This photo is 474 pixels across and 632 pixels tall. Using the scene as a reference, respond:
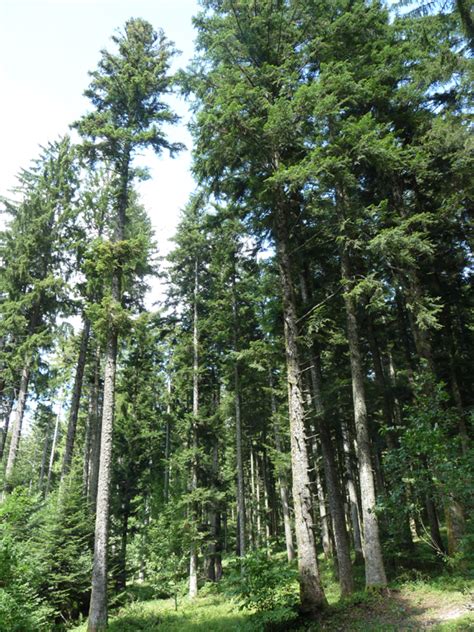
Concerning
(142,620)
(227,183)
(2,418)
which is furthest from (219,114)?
(2,418)

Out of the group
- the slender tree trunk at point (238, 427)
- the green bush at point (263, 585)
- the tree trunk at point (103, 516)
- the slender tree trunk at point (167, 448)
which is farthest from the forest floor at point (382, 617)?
the slender tree trunk at point (167, 448)

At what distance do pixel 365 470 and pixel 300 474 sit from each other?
2.21 metres

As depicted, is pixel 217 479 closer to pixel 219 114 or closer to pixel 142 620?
pixel 142 620

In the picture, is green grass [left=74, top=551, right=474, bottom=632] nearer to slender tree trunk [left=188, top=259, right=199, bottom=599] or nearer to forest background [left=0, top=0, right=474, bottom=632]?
forest background [left=0, top=0, right=474, bottom=632]

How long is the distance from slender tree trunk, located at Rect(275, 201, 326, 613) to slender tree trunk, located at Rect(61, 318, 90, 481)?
10.8m

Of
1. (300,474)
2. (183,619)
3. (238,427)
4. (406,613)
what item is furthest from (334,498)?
(238,427)

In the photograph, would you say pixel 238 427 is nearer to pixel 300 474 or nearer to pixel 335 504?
pixel 335 504

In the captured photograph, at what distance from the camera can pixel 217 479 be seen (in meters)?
21.3

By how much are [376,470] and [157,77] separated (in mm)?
20064

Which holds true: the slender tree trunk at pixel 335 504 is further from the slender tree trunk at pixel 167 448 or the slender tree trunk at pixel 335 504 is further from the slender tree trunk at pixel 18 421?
the slender tree trunk at pixel 18 421

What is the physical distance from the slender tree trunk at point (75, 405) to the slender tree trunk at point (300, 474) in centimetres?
1080

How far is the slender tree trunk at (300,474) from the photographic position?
886 centimetres

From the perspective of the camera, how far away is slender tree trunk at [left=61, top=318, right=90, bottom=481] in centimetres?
1741

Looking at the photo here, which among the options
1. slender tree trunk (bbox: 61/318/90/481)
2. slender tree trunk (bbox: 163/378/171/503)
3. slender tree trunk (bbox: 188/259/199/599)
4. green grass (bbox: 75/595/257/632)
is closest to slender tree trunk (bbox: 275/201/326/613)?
green grass (bbox: 75/595/257/632)
